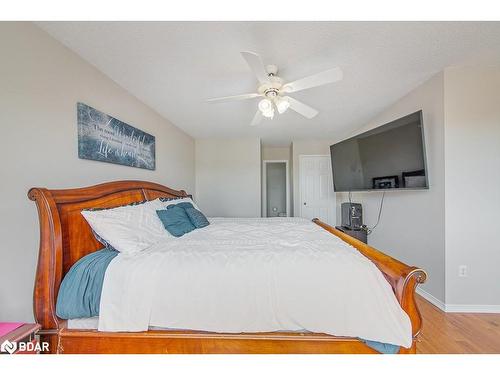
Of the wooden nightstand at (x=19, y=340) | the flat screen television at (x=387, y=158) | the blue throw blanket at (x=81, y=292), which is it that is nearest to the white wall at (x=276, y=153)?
the flat screen television at (x=387, y=158)

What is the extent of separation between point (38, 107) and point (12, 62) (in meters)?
0.26

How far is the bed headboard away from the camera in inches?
45.4

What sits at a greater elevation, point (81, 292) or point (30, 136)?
point (30, 136)

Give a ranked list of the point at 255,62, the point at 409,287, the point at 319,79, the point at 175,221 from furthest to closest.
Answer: the point at 175,221, the point at 319,79, the point at 255,62, the point at 409,287

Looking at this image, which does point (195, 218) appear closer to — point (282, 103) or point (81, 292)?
point (81, 292)

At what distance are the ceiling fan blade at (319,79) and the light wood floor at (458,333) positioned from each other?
1955mm

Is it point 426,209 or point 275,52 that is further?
point 426,209

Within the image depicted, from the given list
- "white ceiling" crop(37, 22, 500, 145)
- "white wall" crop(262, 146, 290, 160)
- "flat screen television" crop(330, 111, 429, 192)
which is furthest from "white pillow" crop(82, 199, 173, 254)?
"white wall" crop(262, 146, 290, 160)

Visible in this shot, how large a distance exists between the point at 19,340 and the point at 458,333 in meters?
2.86

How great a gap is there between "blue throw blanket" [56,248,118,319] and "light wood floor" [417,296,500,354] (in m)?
2.14

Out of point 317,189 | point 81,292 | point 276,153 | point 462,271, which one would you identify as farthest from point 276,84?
point 276,153

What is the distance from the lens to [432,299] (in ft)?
7.38
